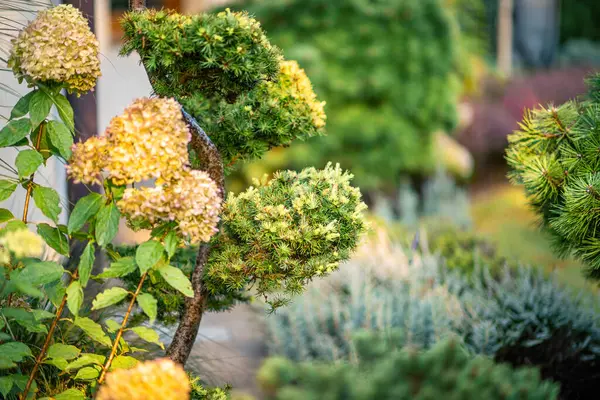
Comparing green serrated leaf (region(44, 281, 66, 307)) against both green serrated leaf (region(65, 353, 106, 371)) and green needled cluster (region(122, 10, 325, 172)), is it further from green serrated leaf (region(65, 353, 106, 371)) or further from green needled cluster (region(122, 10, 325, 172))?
green needled cluster (region(122, 10, 325, 172))

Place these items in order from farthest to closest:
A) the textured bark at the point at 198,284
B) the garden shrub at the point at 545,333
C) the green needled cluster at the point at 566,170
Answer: the garden shrub at the point at 545,333 < the green needled cluster at the point at 566,170 < the textured bark at the point at 198,284

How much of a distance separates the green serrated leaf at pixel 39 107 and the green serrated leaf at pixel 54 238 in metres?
0.33

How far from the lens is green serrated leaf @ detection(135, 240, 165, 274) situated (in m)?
1.77

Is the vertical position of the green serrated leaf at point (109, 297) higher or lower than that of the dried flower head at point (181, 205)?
lower

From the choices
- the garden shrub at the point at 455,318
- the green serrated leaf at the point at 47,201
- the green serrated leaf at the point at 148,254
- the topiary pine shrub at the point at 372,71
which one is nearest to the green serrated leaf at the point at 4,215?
the green serrated leaf at the point at 47,201

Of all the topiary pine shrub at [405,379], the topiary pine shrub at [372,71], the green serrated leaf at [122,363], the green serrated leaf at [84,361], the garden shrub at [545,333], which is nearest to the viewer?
the topiary pine shrub at [405,379]

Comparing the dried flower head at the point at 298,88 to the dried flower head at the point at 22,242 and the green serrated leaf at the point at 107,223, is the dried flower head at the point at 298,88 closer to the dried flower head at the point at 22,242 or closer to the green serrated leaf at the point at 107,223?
the green serrated leaf at the point at 107,223

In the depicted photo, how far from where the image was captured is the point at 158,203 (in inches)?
69.3

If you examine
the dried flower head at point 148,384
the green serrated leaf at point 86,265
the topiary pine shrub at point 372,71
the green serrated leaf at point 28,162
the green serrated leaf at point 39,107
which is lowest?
the dried flower head at point 148,384

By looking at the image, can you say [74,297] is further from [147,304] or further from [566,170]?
[566,170]

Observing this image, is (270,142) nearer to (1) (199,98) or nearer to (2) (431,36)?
(1) (199,98)

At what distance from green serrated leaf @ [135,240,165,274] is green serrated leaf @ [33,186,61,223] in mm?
386

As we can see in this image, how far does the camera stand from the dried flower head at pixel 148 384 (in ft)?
5.21

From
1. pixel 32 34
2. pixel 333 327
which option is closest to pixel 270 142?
pixel 32 34
